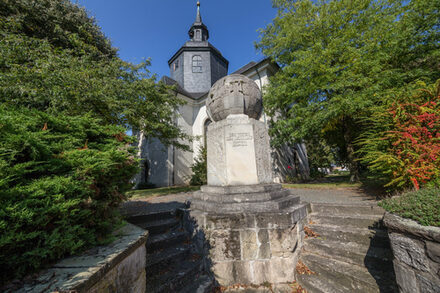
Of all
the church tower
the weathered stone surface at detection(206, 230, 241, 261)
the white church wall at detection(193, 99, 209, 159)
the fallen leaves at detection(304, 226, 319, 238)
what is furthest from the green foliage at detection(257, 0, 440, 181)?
the church tower

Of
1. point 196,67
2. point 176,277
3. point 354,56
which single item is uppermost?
point 196,67

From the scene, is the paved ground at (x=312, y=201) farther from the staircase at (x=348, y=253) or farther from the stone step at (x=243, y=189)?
the stone step at (x=243, y=189)

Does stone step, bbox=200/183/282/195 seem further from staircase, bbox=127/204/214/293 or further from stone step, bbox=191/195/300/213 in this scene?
staircase, bbox=127/204/214/293

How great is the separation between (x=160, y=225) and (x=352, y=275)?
10.2 ft

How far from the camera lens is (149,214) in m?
3.26

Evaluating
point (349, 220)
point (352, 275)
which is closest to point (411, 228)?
point (352, 275)

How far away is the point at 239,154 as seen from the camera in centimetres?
329

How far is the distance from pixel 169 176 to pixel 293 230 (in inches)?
483

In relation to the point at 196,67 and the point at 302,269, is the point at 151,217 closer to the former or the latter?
the point at 302,269

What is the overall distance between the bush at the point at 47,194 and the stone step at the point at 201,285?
4.60 feet

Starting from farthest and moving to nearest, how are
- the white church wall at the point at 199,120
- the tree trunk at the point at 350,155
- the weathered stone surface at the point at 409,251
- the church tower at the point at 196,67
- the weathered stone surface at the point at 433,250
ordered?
1. the church tower at the point at 196,67
2. the white church wall at the point at 199,120
3. the tree trunk at the point at 350,155
4. the weathered stone surface at the point at 409,251
5. the weathered stone surface at the point at 433,250

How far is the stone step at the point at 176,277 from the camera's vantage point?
85.0 inches

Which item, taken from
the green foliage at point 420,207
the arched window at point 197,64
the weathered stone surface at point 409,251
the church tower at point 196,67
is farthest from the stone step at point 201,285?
the arched window at point 197,64

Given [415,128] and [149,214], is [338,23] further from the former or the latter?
[149,214]
